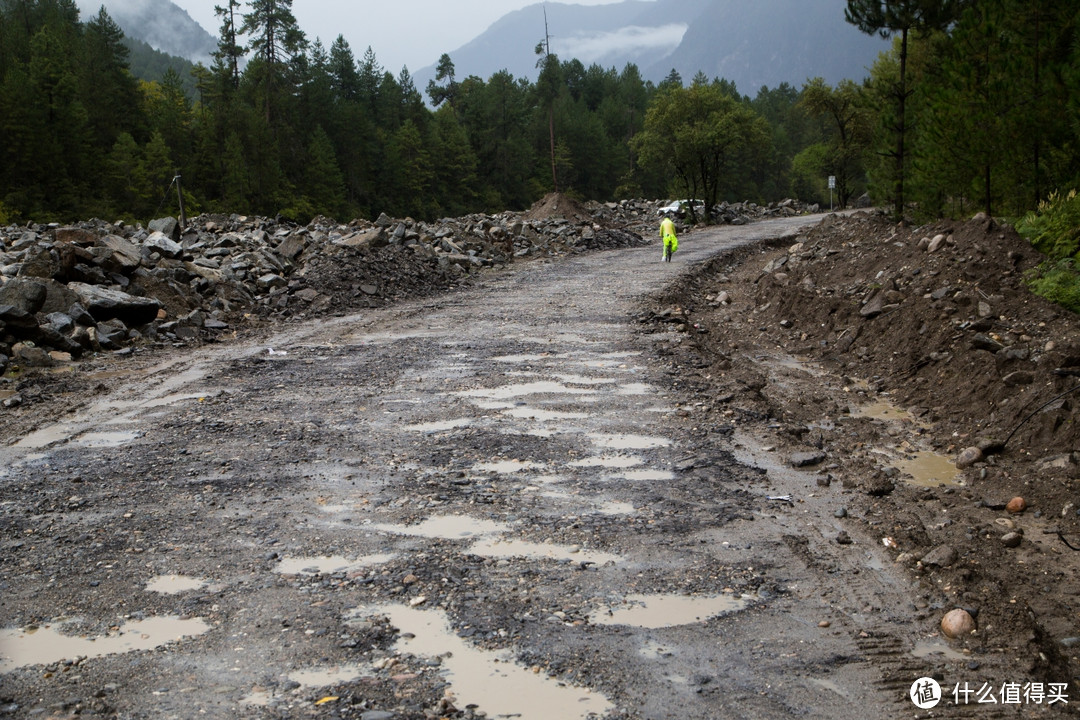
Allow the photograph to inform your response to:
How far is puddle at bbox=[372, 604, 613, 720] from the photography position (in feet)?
10.8

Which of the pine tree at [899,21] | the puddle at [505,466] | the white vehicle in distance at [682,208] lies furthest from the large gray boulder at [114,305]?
the white vehicle in distance at [682,208]

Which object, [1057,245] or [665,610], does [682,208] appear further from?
[665,610]

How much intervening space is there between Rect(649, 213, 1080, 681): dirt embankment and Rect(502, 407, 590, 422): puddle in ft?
4.26

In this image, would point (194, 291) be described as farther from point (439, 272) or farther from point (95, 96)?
point (95, 96)

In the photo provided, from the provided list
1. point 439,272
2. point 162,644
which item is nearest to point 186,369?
point 162,644

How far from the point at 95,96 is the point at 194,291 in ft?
170

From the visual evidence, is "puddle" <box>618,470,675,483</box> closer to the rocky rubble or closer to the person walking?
the rocky rubble

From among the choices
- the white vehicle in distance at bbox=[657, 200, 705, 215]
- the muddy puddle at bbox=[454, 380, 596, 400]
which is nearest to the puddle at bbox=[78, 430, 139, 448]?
the muddy puddle at bbox=[454, 380, 596, 400]

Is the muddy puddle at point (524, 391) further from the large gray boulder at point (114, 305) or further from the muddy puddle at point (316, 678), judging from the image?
the large gray boulder at point (114, 305)

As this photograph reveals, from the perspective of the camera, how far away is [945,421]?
7242mm

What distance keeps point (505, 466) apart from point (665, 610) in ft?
7.64

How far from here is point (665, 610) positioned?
4.05 m

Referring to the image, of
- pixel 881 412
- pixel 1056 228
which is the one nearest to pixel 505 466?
pixel 881 412

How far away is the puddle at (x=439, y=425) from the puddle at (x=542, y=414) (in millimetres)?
439
